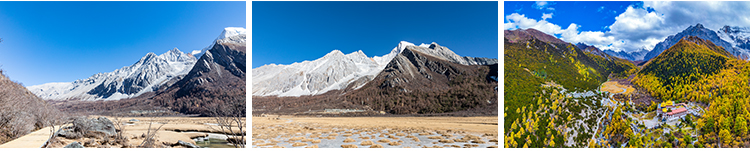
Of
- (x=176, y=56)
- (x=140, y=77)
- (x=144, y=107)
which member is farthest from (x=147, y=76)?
(x=144, y=107)

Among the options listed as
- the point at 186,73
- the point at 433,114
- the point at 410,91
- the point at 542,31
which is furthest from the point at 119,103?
the point at 542,31

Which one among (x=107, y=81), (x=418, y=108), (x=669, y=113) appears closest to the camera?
(x=669, y=113)

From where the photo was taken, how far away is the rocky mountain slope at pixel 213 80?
2666 centimetres

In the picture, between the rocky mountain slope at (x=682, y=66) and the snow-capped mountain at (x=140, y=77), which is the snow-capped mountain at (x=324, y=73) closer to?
the snow-capped mountain at (x=140, y=77)

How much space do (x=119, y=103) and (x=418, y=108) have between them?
33.5m

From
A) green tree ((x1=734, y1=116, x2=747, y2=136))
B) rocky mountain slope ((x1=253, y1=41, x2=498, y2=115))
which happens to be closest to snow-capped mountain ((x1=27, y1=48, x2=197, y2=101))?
rocky mountain slope ((x1=253, y1=41, x2=498, y2=115))

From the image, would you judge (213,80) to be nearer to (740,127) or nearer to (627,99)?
(627,99)

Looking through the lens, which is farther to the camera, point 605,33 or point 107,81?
point 107,81

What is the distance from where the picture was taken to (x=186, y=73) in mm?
43281

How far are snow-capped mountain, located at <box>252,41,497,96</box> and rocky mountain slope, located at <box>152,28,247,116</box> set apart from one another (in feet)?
44.3

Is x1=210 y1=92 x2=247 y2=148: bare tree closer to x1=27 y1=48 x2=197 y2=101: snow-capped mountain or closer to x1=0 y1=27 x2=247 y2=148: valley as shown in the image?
x1=0 y1=27 x2=247 y2=148: valley

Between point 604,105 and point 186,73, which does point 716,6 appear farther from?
point 186,73

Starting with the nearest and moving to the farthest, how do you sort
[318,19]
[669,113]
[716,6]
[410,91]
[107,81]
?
[669,113] → [716,6] → [318,19] → [410,91] → [107,81]

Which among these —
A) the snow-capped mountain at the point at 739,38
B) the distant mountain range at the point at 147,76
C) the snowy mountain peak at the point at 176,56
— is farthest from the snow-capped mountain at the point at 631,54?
the snowy mountain peak at the point at 176,56
